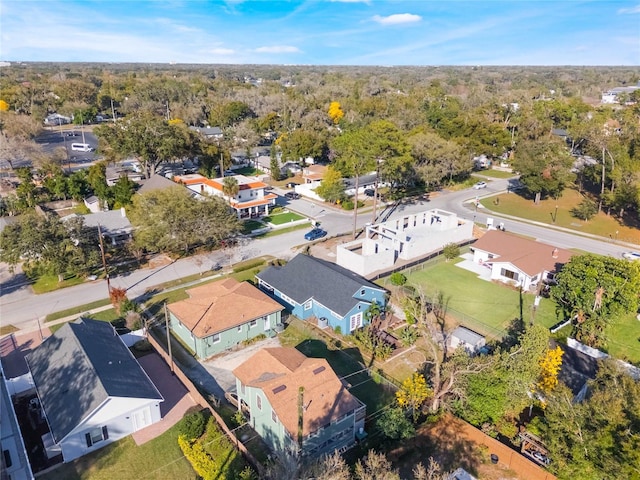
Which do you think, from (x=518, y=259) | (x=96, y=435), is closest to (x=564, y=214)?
(x=518, y=259)

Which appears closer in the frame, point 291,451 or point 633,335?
point 291,451

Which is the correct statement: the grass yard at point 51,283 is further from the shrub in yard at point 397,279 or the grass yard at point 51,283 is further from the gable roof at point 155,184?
the shrub in yard at point 397,279

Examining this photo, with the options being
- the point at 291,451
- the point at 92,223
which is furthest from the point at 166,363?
the point at 92,223

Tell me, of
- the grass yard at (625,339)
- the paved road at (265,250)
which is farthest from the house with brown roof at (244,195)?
the grass yard at (625,339)

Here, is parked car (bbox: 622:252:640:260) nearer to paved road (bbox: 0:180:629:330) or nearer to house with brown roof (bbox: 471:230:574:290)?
paved road (bbox: 0:180:629:330)

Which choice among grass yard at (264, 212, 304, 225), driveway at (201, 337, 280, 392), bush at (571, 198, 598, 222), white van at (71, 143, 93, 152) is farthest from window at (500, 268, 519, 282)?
white van at (71, 143, 93, 152)

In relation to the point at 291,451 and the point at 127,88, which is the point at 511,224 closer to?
the point at 291,451

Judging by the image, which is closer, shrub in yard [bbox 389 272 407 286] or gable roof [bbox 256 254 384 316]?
gable roof [bbox 256 254 384 316]
